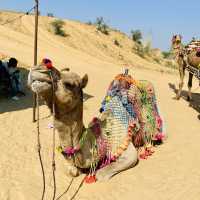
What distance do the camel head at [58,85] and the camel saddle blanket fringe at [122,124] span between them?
79 cm

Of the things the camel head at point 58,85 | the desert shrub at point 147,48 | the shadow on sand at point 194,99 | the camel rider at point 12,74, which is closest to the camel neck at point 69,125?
the camel head at point 58,85

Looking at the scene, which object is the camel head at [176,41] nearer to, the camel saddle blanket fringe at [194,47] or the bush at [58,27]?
the camel saddle blanket fringe at [194,47]

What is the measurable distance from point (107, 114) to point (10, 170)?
2005 millimetres

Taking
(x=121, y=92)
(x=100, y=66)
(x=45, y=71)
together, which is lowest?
(x=100, y=66)

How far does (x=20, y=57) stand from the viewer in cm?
1898

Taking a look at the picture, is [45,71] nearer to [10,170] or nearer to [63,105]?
[63,105]

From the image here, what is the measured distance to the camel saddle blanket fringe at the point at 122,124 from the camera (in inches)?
261

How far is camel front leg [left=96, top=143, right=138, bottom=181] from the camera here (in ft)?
22.1

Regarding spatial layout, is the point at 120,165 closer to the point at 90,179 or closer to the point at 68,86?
the point at 90,179

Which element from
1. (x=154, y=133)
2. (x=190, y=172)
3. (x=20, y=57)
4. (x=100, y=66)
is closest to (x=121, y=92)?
(x=154, y=133)

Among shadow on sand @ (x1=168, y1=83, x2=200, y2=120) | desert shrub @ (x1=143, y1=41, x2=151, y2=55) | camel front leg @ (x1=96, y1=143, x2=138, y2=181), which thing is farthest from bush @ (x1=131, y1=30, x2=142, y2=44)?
camel front leg @ (x1=96, y1=143, x2=138, y2=181)

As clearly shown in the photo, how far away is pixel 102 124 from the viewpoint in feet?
23.0

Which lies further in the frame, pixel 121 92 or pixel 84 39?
pixel 84 39

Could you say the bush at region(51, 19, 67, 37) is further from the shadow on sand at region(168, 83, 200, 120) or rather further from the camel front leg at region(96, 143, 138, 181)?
the camel front leg at region(96, 143, 138, 181)
